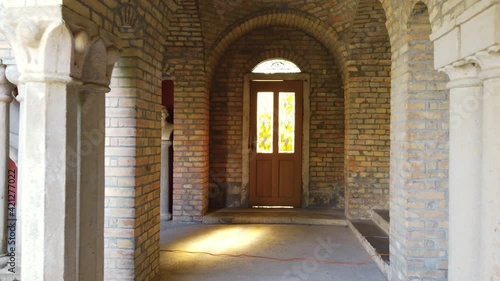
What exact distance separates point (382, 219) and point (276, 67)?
3.52m

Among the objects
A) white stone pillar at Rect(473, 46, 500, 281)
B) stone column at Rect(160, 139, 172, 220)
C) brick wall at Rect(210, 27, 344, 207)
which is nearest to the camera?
white stone pillar at Rect(473, 46, 500, 281)

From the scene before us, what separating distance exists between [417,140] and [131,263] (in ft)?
9.29

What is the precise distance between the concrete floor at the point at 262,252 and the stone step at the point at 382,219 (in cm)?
46

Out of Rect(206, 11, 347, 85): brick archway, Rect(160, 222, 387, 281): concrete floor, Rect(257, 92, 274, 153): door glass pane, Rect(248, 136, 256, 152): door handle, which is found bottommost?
Rect(160, 222, 387, 281): concrete floor

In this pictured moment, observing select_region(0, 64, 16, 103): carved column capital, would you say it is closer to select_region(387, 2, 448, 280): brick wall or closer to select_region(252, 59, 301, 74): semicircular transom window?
select_region(387, 2, 448, 280): brick wall

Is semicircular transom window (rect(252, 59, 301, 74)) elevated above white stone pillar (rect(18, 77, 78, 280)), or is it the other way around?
semicircular transom window (rect(252, 59, 301, 74))

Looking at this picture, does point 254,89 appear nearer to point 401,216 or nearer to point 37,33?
point 401,216

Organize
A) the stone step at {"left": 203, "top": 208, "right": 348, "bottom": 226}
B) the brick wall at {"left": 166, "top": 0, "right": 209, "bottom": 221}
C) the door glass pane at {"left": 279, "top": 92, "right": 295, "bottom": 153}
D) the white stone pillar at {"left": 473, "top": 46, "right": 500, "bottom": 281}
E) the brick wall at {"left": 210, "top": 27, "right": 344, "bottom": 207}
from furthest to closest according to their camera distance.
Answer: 1. the door glass pane at {"left": 279, "top": 92, "right": 295, "bottom": 153}
2. the brick wall at {"left": 210, "top": 27, "right": 344, "bottom": 207}
3. the stone step at {"left": 203, "top": 208, "right": 348, "bottom": 226}
4. the brick wall at {"left": 166, "top": 0, "right": 209, "bottom": 221}
5. the white stone pillar at {"left": 473, "top": 46, "right": 500, "bottom": 281}

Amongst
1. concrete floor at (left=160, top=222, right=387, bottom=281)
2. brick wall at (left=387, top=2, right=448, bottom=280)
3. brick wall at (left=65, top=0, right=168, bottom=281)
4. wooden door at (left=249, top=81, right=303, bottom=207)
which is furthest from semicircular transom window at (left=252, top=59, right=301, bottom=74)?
brick wall at (left=65, top=0, right=168, bottom=281)

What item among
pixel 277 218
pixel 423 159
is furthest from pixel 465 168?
pixel 277 218

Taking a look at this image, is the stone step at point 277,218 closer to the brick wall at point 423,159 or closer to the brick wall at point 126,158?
the brick wall at point 423,159

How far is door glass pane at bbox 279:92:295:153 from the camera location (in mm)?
7289

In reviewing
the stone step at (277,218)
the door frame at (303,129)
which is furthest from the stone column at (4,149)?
the door frame at (303,129)

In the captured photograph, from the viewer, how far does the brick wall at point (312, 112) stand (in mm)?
7188
